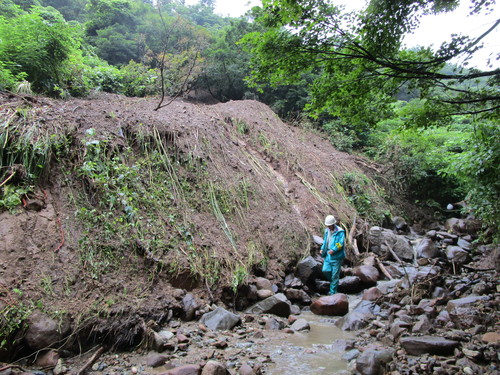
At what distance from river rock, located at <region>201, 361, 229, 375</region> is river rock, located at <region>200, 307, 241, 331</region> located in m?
1.04

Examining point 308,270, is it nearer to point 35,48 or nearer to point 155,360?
point 155,360

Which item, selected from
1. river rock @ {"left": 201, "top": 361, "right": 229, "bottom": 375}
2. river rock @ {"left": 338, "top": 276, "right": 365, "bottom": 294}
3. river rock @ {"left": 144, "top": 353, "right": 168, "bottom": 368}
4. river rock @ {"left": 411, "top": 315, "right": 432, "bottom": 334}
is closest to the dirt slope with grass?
river rock @ {"left": 144, "top": 353, "right": 168, "bottom": 368}

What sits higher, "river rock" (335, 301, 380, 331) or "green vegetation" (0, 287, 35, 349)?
"green vegetation" (0, 287, 35, 349)

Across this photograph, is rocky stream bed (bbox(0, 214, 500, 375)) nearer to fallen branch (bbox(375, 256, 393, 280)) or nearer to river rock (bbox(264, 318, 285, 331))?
river rock (bbox(264, 318, 285, 331))

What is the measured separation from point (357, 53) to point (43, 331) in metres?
4.64

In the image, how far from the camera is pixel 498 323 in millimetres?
3602

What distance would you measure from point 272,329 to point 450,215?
10.5 meters

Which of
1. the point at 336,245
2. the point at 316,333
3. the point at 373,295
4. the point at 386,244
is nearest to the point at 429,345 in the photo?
the point at 316,333

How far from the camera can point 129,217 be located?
475 centimetres

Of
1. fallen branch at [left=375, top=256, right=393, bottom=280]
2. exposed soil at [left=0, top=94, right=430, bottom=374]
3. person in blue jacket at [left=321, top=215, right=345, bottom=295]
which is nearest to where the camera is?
exposed soil at [left=0, top=94, right=430, bottom=374]

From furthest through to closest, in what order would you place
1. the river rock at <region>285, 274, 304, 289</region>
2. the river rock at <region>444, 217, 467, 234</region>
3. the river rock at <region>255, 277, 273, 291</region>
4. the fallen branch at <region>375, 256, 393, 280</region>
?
the river rock at <region>444, 217, 467, 234</region>, the fallen branch at <region>375, 256, 393, 280</region>, the river rock at <region>285, 274, 304, 289</region>, the river rock at <region>255, 277, 273, 291</region>

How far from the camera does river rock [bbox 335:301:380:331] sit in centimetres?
436

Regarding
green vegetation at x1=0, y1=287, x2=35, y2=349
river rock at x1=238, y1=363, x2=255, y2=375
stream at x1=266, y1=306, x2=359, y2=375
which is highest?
green vegetation at x1=0, y1=287, x2=35, y2=349

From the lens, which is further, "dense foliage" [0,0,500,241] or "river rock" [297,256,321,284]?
"river rock" [297,256,321,284]
